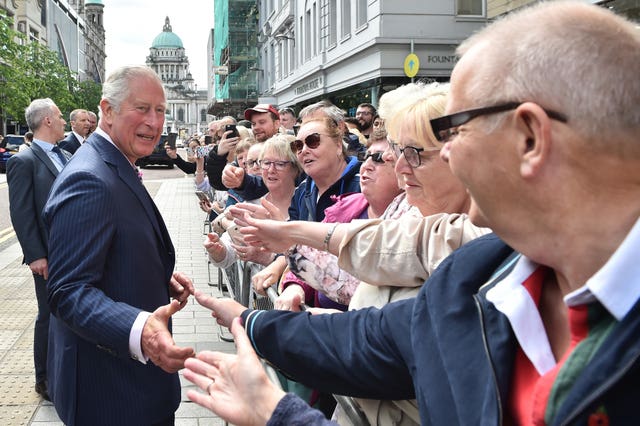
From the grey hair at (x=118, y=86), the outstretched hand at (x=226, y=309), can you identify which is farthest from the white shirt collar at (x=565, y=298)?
the grey hair at (x=118, y=86)

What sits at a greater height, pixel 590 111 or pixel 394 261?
pixel 590 111

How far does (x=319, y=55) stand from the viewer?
2694 centimetres

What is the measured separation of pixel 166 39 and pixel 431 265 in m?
193

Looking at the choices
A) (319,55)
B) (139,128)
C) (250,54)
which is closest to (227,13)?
(250,54)

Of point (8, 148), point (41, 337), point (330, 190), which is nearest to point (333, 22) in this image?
point (8, 148)

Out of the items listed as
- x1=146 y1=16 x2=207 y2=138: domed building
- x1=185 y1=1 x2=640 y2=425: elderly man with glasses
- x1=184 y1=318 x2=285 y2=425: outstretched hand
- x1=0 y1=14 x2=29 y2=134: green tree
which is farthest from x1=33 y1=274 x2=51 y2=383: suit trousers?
x1=146 y1=16 x2=207 y2=138: domed building

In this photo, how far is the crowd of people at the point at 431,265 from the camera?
3.92 feet

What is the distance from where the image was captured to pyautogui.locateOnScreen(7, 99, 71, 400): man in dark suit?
501 cm

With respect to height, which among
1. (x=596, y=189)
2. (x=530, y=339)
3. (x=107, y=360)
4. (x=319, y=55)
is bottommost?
(x=107, y=360)

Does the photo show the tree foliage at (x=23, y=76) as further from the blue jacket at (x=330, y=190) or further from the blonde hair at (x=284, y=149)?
the blue jacket at (x=330, y=190)

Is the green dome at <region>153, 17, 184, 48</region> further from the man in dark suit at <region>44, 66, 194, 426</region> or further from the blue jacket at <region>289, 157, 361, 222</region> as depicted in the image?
the man in dark suit at <region>44, 66, 194, 426</region>

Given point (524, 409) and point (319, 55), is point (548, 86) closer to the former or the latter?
point (524, 409)

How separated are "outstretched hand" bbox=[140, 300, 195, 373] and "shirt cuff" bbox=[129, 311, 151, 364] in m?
0.01

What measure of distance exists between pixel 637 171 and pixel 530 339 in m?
0.40
